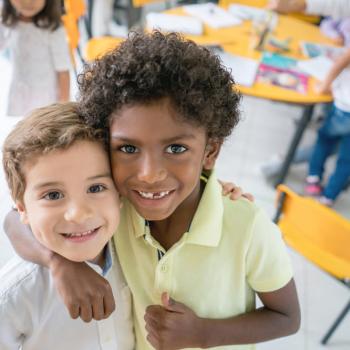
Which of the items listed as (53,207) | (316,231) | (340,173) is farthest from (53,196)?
(340,173)

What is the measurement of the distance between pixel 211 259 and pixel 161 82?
39 centimetres

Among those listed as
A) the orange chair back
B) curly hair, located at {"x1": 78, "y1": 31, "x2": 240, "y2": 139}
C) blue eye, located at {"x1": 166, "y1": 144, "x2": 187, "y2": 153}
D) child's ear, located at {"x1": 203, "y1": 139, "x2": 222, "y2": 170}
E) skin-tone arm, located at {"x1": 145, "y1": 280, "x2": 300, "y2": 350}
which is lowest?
the orange chair back

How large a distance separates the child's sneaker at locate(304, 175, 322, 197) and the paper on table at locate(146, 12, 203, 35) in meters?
1.19

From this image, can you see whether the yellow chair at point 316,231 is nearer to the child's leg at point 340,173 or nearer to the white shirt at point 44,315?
the white shirt at point 44,315

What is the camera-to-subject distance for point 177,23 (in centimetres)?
240

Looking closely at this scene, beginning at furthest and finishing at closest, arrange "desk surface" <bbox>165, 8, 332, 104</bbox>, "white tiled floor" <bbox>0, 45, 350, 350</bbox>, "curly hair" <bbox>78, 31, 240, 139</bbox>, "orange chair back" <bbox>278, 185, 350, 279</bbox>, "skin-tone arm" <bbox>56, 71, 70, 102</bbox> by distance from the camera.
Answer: "skin-tone arm" <bbox>56, 71, 70, 102</bbox>, "desk surface" <bbox>165, 8, 332, 104</bbox>, "white tiled floor" <bbox>0, 45, 350, 350</bbox>, "orange chair back" <bbox>278, 185, 350, 279</bbox>, "curly hair" <bbox>78, 31, 240, 139</bbox>

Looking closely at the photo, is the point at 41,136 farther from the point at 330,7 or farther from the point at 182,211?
the point at 330,7

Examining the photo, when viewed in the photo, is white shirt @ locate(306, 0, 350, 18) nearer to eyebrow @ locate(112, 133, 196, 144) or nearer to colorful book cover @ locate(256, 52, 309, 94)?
colorful book cover @ locate(256, 52, 309, 94)

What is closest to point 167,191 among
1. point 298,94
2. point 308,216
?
point 308,216

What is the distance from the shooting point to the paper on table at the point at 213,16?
2.55 metres

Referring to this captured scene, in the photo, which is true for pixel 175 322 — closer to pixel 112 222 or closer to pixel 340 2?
pixel 112 222

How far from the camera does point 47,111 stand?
772 millimetres

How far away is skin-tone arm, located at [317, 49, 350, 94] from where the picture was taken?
6.52 ft

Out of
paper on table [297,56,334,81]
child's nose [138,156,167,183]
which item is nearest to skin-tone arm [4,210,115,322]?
child's nose [138,156,167,183]
